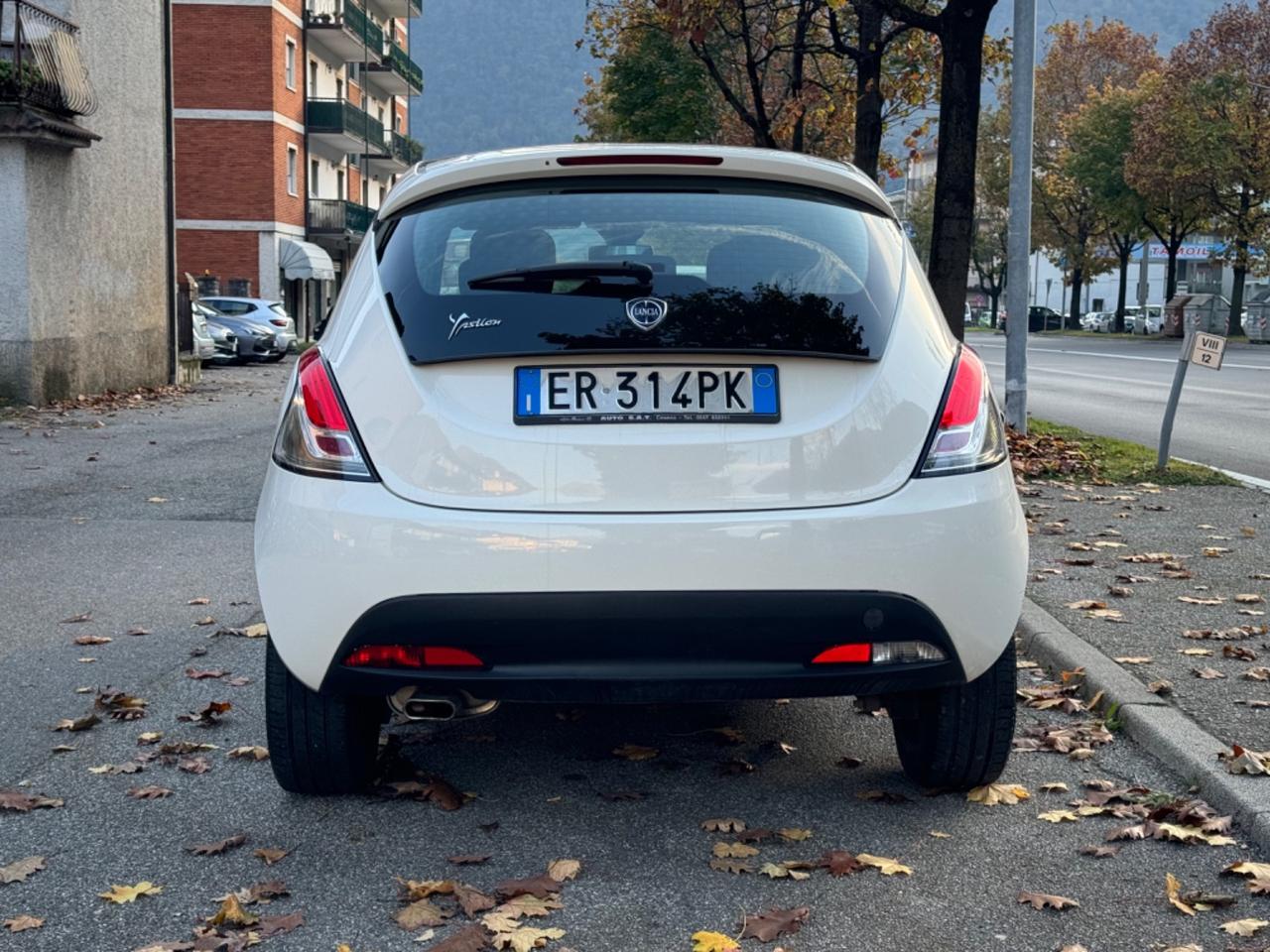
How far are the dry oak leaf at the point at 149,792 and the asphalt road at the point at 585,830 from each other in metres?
0.03

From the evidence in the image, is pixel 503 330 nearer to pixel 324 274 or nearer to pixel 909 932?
pixel 909 932

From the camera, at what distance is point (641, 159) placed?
3990mm

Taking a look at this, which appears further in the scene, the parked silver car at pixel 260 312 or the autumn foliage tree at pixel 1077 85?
the autumn foliage tree at pixel 1077 85

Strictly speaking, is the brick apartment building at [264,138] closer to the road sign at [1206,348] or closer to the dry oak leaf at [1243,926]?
the road sign at [1206,348]

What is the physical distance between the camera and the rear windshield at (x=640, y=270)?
3691 mm

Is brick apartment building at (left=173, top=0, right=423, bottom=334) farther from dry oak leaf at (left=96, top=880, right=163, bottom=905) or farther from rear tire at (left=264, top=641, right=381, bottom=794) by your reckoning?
dry oak leaf at (left=96, top=880, right=163, bottom=905)

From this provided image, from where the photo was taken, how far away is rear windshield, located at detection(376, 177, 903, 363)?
145 inches

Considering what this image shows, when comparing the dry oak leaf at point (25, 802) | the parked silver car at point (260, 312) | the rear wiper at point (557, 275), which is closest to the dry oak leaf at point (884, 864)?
the rear wiper at point (557, 275)

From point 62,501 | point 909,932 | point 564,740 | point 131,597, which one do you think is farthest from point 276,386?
point 909,932

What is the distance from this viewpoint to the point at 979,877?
3.64 metres

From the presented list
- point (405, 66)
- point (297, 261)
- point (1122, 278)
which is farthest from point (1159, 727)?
point (1122, 278)

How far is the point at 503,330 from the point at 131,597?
4.02m

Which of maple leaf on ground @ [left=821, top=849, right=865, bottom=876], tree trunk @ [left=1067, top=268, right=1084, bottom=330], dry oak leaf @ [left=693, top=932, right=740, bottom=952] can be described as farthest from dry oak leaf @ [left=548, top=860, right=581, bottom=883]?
tree trunk @ [left=1067, top=268, right=1084, bottom=330]

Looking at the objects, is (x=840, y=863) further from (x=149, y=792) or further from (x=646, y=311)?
(x=149, y=792)
